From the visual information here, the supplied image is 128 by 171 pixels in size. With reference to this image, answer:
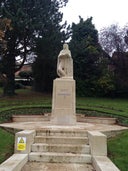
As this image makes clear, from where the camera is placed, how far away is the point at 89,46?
25766mm

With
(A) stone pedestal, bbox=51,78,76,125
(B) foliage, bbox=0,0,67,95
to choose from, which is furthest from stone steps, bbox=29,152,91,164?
(B) foliage, bbox=0,0,67,95

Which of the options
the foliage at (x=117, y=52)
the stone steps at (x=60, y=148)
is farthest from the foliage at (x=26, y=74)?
the stone steps at (x=60, y=148)

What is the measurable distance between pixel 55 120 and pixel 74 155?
13.0 feet

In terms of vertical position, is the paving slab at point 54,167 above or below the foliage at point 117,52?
below

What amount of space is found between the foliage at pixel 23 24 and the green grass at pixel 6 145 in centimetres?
1151

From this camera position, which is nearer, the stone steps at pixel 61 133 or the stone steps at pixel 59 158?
the stone steps at pixel 59 158

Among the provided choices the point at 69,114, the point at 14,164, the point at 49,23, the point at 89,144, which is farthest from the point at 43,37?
the point at 14,164

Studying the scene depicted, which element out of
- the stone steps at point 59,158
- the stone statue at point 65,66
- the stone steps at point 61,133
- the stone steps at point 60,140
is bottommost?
the stone steps at point 59,158

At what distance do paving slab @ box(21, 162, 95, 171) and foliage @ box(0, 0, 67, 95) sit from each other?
13494 millimetres

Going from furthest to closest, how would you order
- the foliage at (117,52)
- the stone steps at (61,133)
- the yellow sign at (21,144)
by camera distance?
the foliage at (117,52) → the stone steps at (61,133) → the yellow sign at (21,144)

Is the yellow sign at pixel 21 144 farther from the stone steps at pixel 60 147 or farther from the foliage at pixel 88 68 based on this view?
the foliage at pixel 88 68

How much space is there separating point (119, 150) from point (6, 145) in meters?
3.06

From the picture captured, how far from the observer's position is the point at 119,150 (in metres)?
6.90

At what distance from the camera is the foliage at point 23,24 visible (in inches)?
720
